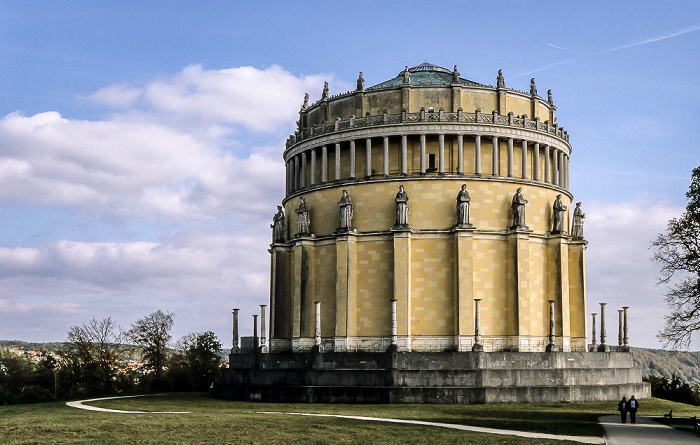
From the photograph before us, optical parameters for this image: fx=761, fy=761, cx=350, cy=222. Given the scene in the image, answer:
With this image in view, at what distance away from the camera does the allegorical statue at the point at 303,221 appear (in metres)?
54.9

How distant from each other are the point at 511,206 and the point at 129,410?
1092 inches

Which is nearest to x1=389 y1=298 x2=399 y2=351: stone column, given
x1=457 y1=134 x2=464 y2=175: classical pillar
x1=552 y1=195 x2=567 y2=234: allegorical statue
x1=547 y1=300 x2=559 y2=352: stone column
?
x1=547 y1=300 x2=559 y2=352: stone column

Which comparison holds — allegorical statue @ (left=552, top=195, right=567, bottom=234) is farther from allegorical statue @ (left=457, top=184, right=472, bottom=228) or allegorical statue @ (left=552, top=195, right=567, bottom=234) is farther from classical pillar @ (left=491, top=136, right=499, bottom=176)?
allegorical statue @ (left=457, top=184, right=472, bottom=228)

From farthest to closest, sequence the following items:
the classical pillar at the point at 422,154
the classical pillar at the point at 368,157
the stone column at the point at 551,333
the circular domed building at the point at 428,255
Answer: the classical pillar at the point at 368,157 → the classical pillar at the point at 422,154 → the stone column at the point at 551,333 → the circular domed building at the point at 428,255

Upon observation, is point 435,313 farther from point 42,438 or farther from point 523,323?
point 42,438

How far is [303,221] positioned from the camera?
55094 mm

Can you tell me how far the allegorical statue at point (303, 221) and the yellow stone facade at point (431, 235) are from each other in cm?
53

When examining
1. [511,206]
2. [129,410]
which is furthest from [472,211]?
[129,410]

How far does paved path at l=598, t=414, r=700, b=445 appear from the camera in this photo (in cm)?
2666

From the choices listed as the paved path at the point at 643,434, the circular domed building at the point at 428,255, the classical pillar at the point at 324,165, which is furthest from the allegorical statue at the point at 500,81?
the paved path at the point at 643,434

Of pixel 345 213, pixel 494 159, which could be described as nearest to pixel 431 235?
pixel 345 213

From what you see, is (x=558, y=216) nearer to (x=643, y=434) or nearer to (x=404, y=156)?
(x=404, y=156)

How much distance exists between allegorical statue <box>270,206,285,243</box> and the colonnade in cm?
199

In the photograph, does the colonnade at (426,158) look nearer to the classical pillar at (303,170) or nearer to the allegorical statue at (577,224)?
the classical pillar at (303,170)
